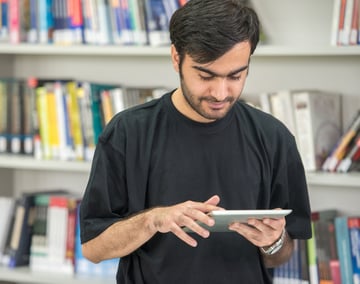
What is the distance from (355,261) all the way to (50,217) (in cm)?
122

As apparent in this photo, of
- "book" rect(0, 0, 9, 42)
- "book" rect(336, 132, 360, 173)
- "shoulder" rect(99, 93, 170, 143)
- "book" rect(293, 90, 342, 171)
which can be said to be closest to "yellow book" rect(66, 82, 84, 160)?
"book" rect(0, 0, 9, 42)

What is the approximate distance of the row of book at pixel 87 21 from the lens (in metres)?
2.99

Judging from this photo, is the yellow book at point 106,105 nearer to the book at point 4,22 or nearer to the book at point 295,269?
the book at point 4,22

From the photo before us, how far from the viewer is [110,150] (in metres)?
1.93

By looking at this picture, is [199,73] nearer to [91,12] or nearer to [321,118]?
[321,118]

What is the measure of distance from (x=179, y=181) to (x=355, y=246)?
1.04 m

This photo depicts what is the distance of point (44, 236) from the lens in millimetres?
3268

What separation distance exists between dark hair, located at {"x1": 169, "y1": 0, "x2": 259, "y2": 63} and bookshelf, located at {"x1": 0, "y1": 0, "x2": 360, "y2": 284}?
94cm

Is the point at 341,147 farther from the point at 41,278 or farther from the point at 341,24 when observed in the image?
the point at 41,278

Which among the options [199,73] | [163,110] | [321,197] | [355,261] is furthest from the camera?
[321,197]

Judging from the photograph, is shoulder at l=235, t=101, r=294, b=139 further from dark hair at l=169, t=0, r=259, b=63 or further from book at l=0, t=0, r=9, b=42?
book at l=0, t=0, r=9, b=42

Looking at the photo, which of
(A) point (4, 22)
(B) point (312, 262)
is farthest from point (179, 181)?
(A) point (4, 22)

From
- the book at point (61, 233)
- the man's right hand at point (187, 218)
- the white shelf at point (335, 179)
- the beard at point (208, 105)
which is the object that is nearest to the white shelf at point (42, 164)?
the book at point (61, 233)

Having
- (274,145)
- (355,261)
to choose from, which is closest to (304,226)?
(274,145)
